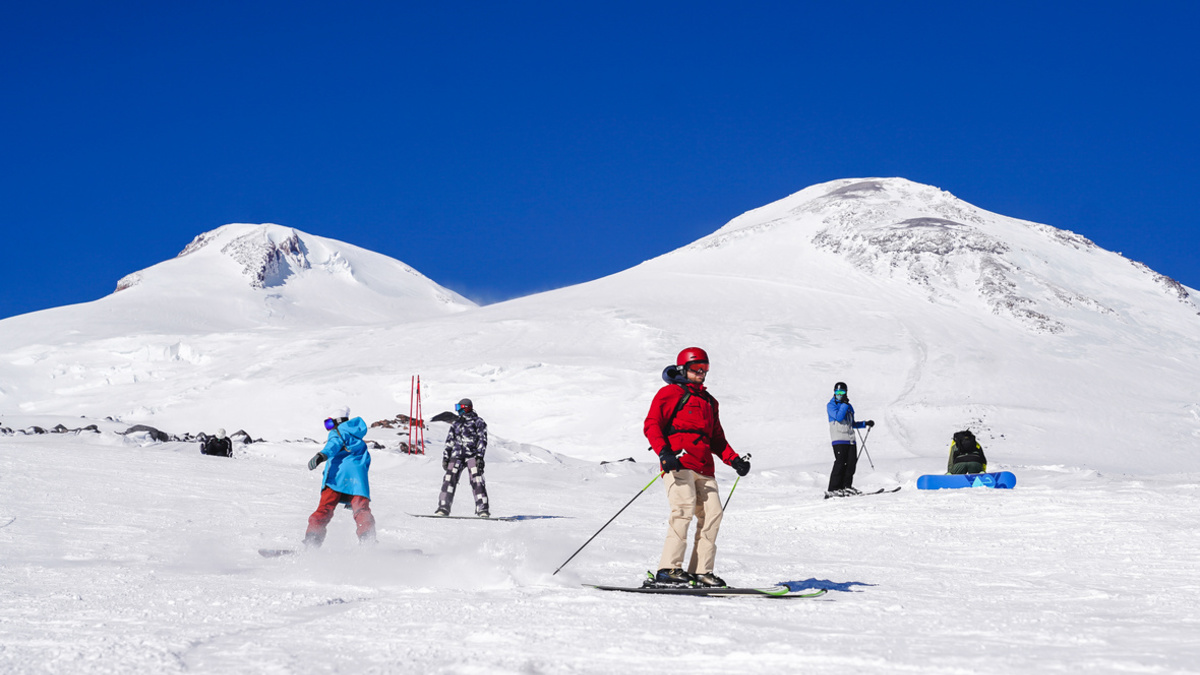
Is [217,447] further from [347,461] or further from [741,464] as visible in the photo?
[741,464]

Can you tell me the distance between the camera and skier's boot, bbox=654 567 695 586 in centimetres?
667

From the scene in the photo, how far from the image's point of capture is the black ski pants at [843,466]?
51.9 feet

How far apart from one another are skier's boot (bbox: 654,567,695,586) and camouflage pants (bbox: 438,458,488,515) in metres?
6.62

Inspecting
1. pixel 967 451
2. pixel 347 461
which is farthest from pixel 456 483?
pixel 967 451

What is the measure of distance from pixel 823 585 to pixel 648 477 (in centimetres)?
1623

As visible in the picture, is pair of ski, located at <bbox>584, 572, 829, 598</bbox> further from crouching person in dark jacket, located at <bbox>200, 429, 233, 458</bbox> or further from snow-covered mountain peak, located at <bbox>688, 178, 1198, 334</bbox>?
snow-covered mountain peak, located at <bbox>688, 178, 1198, 334</bbox>

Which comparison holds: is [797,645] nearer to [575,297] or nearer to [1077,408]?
[1077,408]

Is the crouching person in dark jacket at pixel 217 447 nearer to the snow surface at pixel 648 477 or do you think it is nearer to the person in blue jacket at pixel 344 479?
the snow surface at pixel 648 477

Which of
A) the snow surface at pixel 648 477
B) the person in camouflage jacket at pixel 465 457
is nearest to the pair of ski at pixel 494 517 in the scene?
the person in camouflage jacket at pixel 465 457

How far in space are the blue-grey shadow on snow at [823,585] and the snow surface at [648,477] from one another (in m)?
0.10

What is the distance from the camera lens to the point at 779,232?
89062 mm

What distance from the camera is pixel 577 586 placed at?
6.95 meters

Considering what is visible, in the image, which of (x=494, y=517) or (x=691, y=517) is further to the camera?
(x=494, y=517)

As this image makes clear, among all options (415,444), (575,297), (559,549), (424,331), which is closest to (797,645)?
(559,549)
